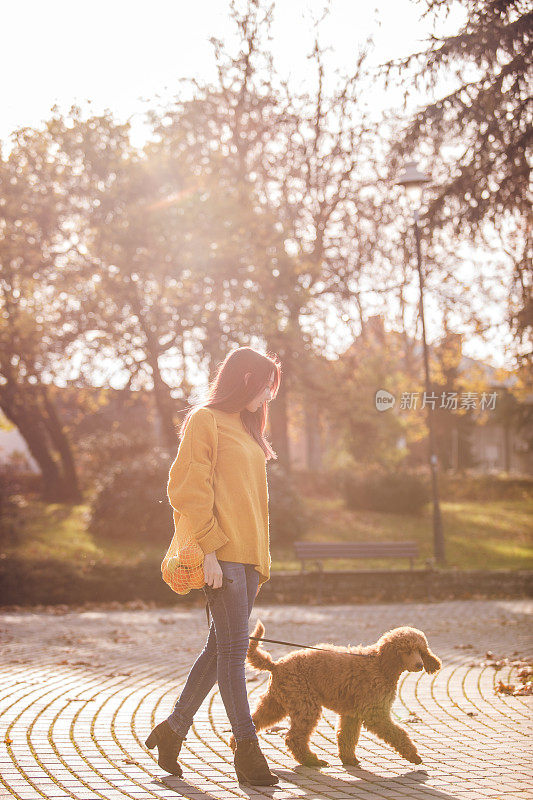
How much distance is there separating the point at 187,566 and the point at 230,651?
48cm

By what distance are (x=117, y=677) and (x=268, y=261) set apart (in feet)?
45.4

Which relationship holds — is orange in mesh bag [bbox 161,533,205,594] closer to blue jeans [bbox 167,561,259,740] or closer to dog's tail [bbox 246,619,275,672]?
blue jeans [bbox 167,561,259,740]

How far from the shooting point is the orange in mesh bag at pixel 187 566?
14.1 feet

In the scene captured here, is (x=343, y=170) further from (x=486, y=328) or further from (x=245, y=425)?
(x=245, y=425)

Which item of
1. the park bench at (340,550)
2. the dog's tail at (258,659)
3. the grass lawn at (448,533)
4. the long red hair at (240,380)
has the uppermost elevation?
the long red hair at (240,380)

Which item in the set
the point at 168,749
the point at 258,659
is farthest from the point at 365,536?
the point at 168,749

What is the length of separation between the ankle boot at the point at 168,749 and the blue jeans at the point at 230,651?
3 cm

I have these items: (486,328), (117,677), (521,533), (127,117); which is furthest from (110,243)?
(117,677)

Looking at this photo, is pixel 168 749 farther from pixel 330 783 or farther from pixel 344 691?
pixel 344 691

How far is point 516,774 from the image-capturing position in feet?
15.4

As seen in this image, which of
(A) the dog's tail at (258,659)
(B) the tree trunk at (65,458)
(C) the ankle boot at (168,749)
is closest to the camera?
(C) the ankle boot at (168,749)

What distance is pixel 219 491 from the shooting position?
4.48 meters

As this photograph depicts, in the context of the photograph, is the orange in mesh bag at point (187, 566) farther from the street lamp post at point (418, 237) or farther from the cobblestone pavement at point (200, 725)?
the street lamp post at point (418, 237)

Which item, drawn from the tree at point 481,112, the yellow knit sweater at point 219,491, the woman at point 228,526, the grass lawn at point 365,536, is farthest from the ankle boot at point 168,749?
the grass lawn at point 365,536
